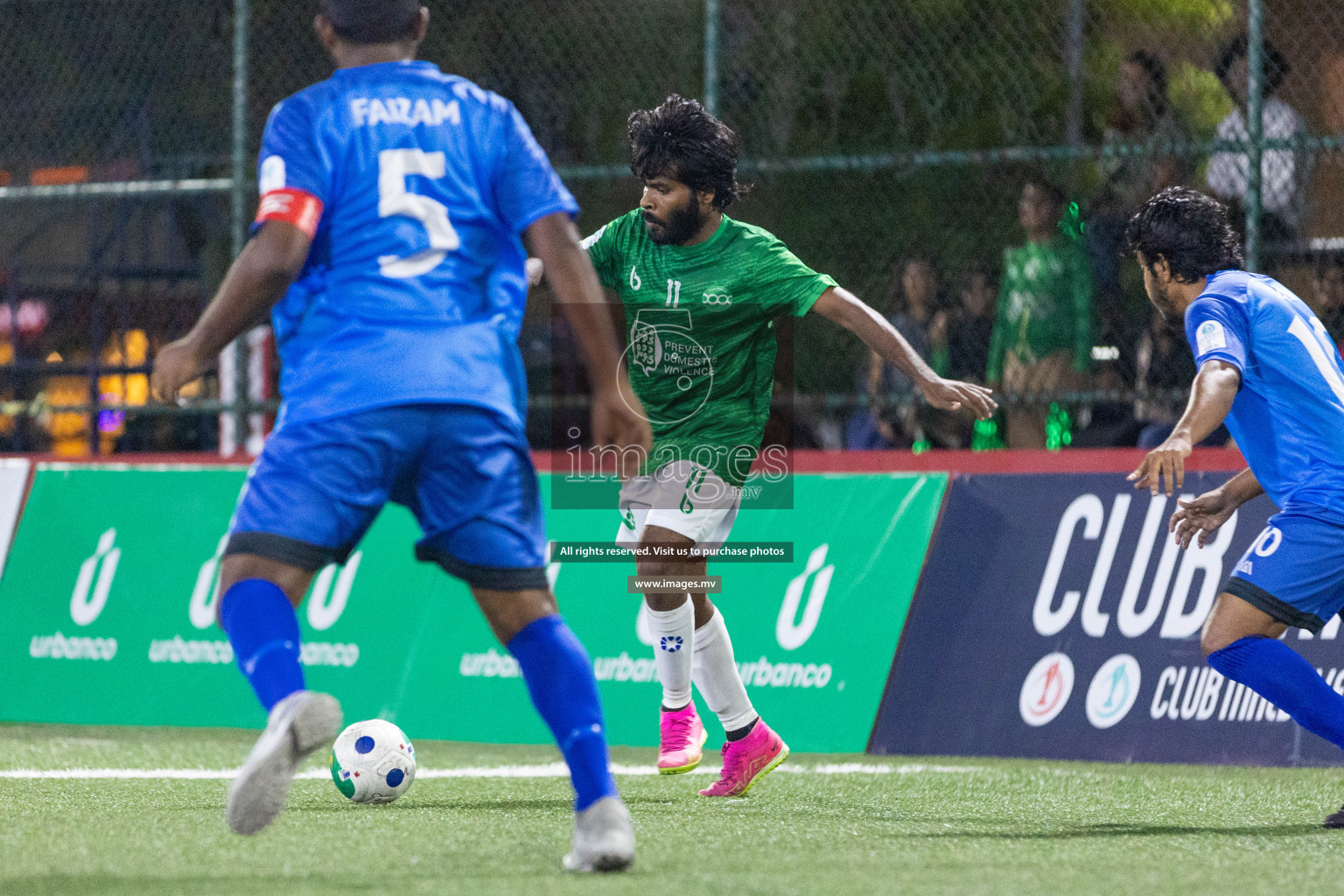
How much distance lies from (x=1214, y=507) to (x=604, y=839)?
2685 millimetres

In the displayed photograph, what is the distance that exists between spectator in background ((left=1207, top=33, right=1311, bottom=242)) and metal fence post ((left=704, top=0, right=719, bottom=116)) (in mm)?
2474

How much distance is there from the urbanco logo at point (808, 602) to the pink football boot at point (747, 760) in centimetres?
172

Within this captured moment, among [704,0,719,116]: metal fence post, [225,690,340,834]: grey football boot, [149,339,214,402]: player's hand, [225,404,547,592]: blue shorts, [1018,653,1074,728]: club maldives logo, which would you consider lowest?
[1018,653,1074,728]: club maldives logo

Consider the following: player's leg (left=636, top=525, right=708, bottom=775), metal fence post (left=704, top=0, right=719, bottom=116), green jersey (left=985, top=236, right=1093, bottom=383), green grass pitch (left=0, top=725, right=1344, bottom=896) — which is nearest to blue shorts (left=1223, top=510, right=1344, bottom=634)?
green grass pitch (left=0, top=725, right=1344, bottom=896)

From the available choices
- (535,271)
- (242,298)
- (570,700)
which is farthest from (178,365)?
(535,271)

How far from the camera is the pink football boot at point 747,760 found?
6.33 meters

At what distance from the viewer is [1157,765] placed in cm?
732

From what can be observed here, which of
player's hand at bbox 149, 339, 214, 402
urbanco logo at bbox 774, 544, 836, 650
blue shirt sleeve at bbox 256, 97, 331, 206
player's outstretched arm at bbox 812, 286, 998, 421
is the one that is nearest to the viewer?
player's hand at bbox 149, 339, 214, 402

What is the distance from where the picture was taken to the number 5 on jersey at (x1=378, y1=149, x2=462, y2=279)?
4168 millimetres

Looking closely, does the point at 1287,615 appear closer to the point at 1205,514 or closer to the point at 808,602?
the point at 1205,514

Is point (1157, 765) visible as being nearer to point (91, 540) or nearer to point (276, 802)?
point (276, 802)

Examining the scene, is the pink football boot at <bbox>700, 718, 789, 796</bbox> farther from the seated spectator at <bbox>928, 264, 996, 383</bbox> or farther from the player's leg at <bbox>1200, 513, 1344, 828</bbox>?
the seated spectator at <bbox>928, 264, 996, 383</bbox>

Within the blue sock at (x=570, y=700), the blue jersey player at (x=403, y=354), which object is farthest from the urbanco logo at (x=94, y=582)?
the blue sock at (x=570, y=700)

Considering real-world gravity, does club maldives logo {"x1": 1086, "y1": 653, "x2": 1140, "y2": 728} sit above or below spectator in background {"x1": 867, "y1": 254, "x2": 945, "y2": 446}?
below
